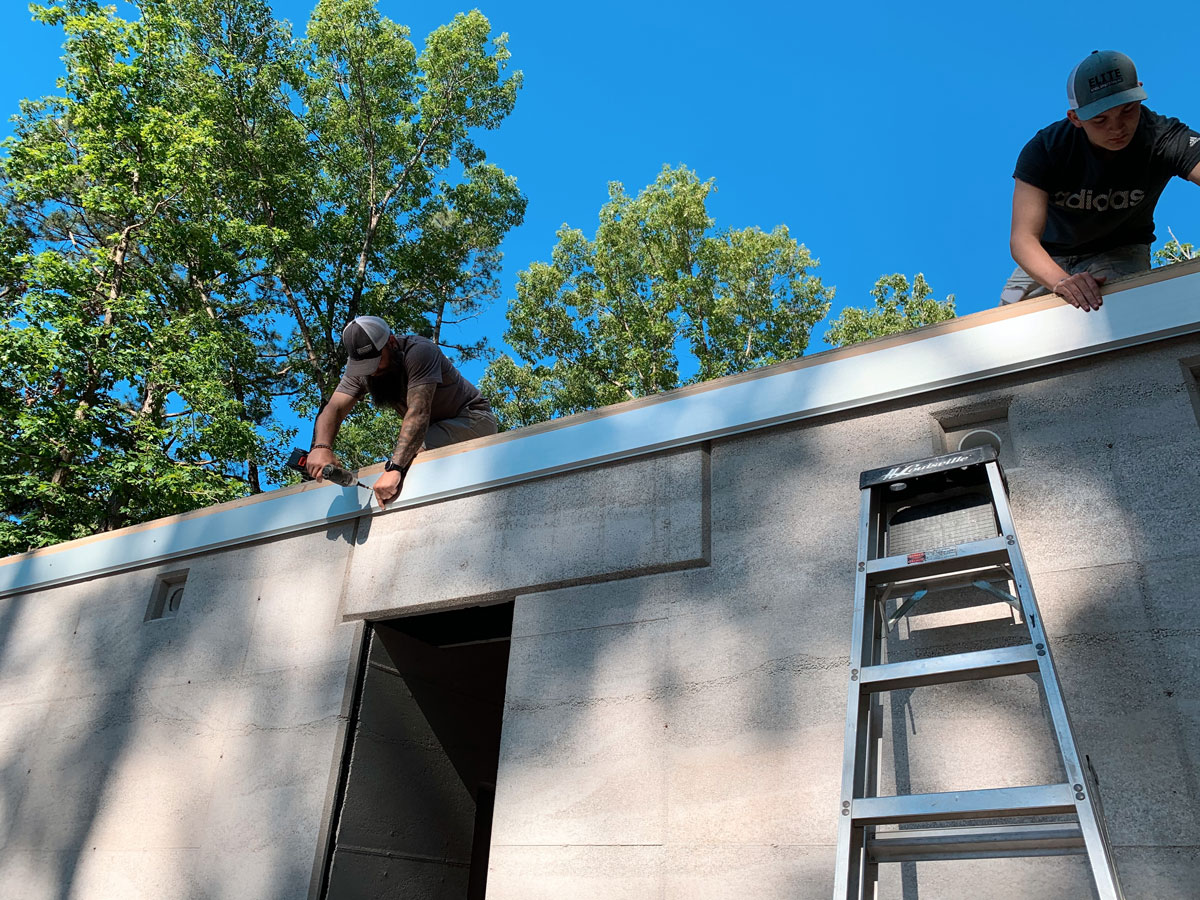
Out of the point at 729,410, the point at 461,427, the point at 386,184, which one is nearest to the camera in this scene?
the point at 729,410

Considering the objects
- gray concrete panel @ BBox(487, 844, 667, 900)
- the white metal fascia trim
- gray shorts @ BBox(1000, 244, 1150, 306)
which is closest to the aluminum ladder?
the white metal fascia trim

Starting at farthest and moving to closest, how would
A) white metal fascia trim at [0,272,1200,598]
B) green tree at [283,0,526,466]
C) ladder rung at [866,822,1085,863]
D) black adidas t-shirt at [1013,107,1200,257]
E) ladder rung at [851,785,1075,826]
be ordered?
green tree at [283,0,526,466], black adidas t-shirt at [1013,107,1200,257], white metal fascia trim at [0,272,1200,598], ladder rung at [866,822,1085,863], ladder rung at [851,785,1075,826]

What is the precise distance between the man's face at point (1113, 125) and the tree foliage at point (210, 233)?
10811 mm

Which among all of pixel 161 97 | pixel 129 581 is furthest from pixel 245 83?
pixel 129 581

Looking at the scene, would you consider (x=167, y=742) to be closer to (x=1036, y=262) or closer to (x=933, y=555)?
(x=933, y=555)

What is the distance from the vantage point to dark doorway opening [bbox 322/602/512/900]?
3.65m

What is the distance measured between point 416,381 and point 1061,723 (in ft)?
10.6

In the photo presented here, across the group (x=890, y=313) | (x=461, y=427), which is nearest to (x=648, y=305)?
(x=890, y=313)

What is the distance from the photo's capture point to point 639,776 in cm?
291

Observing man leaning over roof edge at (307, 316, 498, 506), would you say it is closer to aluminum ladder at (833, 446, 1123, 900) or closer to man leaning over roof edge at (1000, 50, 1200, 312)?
aluminum ladder at (833, 446, 1123, 900)

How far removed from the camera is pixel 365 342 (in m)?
4.25

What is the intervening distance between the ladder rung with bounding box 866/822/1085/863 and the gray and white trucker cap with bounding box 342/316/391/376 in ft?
10.2

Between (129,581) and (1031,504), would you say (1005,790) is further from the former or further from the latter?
(129,581)

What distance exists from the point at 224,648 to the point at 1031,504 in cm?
354
